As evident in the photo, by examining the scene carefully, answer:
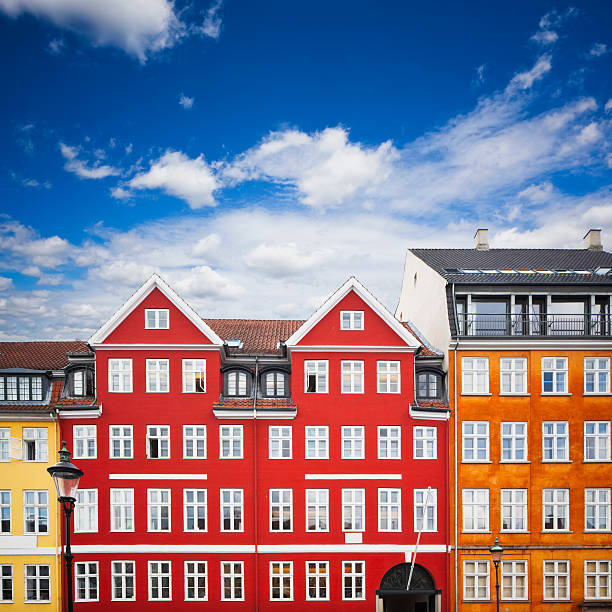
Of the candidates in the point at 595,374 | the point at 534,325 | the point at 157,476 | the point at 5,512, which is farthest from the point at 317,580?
the point at 595,374

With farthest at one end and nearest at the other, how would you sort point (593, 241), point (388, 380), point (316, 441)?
point (593, 241) → point (388, 380) → point (316, 441)

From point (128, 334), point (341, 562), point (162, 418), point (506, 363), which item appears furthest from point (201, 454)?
point (506, 363)

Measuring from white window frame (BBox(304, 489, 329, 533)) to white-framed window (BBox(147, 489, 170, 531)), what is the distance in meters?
7.76

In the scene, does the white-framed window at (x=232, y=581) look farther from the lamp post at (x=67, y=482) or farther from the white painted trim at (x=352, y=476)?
the lamp post at (x=67, y=482)

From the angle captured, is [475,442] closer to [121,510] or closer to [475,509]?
[475,509]

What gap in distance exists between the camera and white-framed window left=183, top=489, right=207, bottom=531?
28.8m

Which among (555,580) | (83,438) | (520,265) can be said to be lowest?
(555,580)

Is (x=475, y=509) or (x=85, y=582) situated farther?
(x=475, y=509)

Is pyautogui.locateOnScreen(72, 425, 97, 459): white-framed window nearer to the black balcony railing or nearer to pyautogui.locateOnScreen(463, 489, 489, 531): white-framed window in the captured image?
pyautogui.locateOnScreen(463, 489, 489, 531): white-framed window

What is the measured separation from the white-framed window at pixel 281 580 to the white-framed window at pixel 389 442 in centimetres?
798

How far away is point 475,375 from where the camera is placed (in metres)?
29.4

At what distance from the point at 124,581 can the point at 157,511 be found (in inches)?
164

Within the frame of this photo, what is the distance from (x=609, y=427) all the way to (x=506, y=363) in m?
6.74

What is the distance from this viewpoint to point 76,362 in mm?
29891
